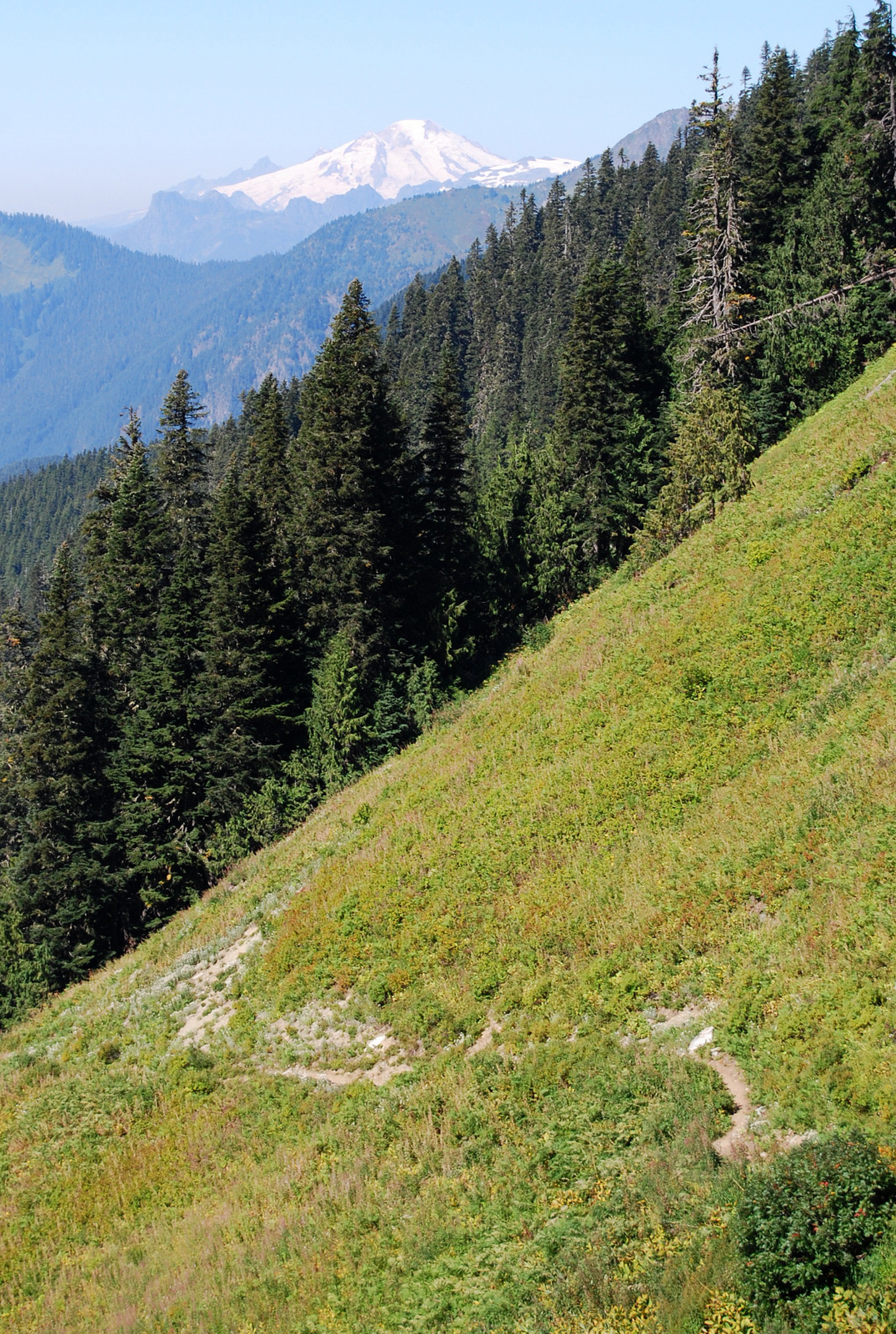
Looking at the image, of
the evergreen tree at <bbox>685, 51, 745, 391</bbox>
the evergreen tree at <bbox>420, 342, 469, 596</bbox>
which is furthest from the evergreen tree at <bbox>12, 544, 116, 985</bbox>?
the evergreen tree at <bbox>685, 51, 745, 391</bbox>

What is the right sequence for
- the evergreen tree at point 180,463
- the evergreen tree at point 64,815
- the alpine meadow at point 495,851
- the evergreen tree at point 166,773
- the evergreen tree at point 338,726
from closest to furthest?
the alpine meadow at point 495,851 → the evergreen tree at point 338,726 → the evergreen tree at point 166,773 → the evergreen tree at point 64,815 → the evergreen tree at point 180,463

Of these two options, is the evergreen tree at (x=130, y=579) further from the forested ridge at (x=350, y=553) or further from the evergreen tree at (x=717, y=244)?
the evergreen tree at (x=717, y=244)

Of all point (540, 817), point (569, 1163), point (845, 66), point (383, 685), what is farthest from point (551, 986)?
point (845, 66)

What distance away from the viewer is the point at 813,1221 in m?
6.53

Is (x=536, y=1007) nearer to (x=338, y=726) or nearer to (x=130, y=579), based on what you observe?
(x=338, y=726)

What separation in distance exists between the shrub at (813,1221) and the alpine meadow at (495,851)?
0.03m

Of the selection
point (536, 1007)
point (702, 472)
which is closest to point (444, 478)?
point (702, 472)

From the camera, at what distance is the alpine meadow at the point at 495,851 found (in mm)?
8602

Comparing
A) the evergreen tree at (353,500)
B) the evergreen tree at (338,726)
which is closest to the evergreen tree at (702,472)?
the evergreen tree at (353,500)

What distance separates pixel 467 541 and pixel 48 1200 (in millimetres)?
34817

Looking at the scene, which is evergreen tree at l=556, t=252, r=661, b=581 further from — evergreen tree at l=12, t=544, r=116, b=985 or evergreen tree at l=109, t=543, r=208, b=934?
evergreen tree at l=12, t=544, r=116, b=985

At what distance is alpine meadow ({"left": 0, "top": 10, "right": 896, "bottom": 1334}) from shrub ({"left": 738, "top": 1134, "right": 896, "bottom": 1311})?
0.03 metres

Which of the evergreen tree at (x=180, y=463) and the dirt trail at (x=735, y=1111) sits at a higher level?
the evergreen tree at (x=180, y=463)

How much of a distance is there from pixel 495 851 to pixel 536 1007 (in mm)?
4786
